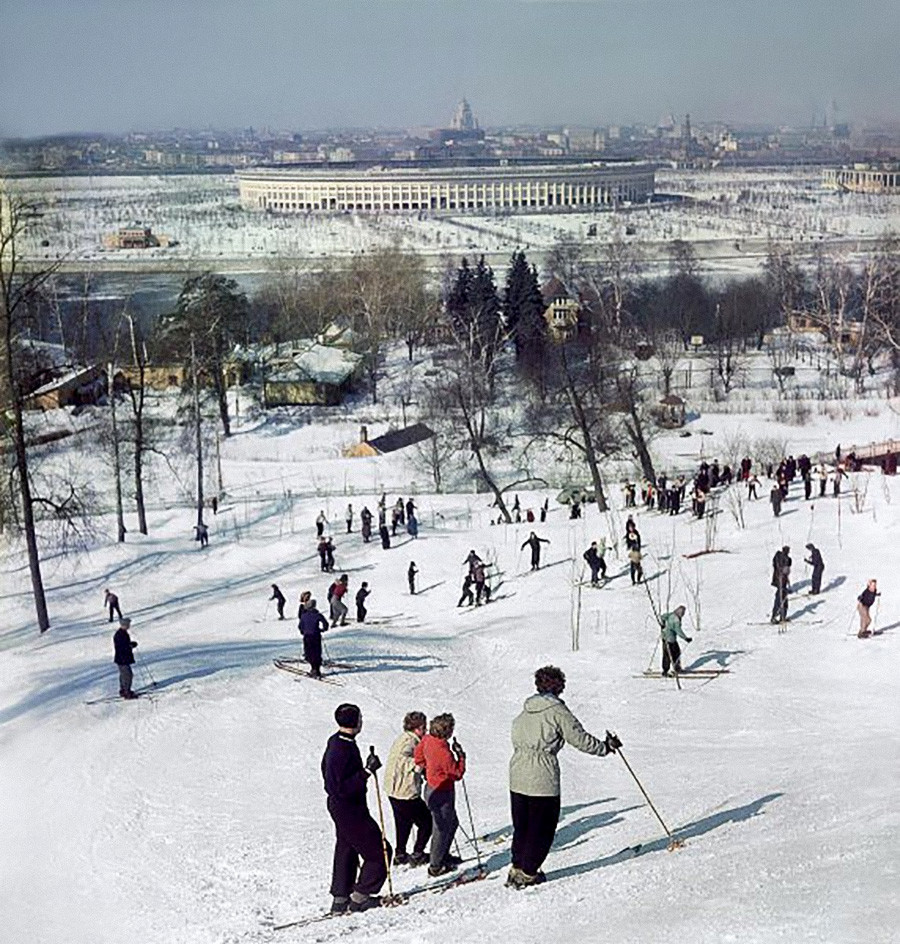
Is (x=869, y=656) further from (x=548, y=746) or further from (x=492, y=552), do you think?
(x=492, y=552)

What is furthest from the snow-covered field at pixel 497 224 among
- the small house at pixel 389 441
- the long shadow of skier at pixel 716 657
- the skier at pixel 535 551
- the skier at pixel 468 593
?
the long shadow of skier at pixel 716 657

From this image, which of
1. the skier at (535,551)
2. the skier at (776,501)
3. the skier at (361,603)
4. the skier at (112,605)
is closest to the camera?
the skier at (361,603)

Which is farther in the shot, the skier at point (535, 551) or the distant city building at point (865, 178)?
the distant city building at point (865, 178)

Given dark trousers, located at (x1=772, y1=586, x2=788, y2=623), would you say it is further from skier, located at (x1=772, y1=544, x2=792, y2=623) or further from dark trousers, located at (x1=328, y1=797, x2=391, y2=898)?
Result: dark trousers, located at (x1=328, y1=797, x2=391, y2=898)

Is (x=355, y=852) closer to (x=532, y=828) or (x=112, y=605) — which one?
(x=532, y=828)

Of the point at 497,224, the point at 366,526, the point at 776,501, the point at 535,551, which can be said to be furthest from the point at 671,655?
the point at 497,224

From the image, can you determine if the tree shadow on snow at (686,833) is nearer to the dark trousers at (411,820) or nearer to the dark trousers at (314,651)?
the dark trousers at (411,820)

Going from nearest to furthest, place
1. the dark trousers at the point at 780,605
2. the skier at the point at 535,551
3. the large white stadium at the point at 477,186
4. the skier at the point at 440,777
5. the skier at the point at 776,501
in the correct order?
1. the skier at the point at 440,777
2. the dark trousers at the point at 780,605
3. the skier at the point at 535,551
4. the skier at the point at 776,501
5. the large white stadium at the point at 477,186
